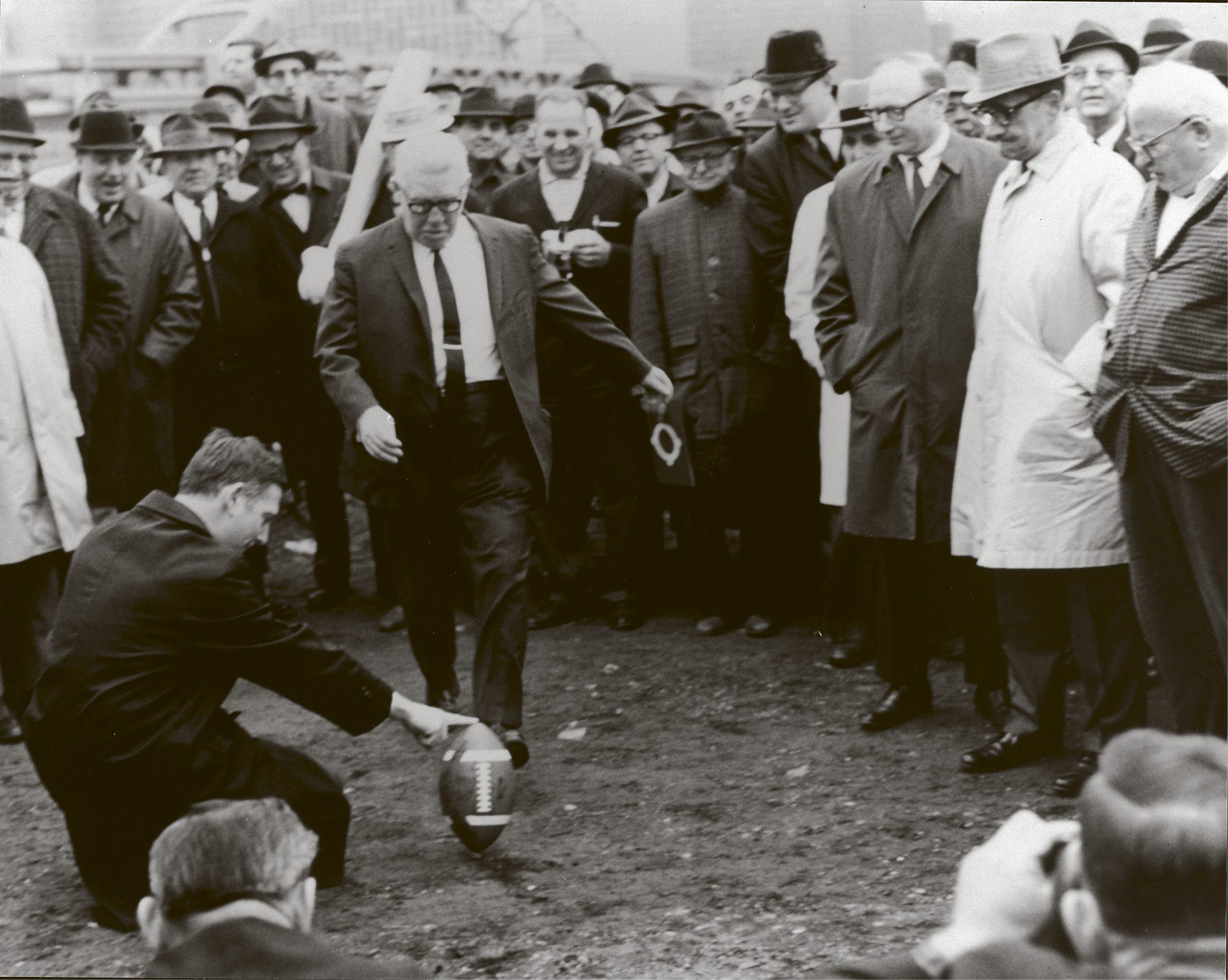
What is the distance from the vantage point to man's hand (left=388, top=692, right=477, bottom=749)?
16.6 feet

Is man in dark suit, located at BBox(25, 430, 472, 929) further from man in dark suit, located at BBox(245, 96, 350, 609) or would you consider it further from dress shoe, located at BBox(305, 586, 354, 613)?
dress shoe, located at BBox(305, 586, 354, 613)

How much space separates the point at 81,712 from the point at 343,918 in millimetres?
931

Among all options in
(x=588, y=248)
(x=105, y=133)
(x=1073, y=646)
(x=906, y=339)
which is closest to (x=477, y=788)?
(x=1073, y=646)

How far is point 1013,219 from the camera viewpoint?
5934 mm

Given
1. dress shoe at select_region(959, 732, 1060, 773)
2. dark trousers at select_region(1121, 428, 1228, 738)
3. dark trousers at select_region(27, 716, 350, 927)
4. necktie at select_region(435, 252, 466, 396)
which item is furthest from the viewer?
necktie at select_region(435, 252, 466, 396)

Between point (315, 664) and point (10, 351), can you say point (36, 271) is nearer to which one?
point (10, 351)

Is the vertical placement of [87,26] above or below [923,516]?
above

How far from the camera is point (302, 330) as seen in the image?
29.4 ft

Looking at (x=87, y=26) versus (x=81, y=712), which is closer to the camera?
(x=81, y=712)

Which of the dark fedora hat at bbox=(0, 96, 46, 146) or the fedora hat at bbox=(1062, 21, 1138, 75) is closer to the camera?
the dark fedora hat at bbox=(0, 96, 46, 146)

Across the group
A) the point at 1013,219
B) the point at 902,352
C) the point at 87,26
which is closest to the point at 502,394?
the point at 902,352

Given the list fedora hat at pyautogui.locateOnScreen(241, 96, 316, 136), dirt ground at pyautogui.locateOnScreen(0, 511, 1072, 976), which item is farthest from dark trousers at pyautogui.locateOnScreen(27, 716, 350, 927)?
fedora hat at pyautogui.locateOnScreen(241, 96, 316, 136)

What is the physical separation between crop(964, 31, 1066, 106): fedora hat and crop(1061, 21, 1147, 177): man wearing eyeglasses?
156 cm

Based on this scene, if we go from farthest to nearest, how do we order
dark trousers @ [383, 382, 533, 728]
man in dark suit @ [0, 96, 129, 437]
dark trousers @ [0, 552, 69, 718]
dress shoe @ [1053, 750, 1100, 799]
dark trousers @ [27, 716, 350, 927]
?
1. man in dark suit @ [0, 96, 129, 437]
2. dark trousers @ [0, 552, 69, 718]
3. dark trousers @ [383, 382, 533, 728]
4. dress shoe @ [1053, 750, 1100, 799]
5. dark trousers @ [27, 716, 350, 927]
